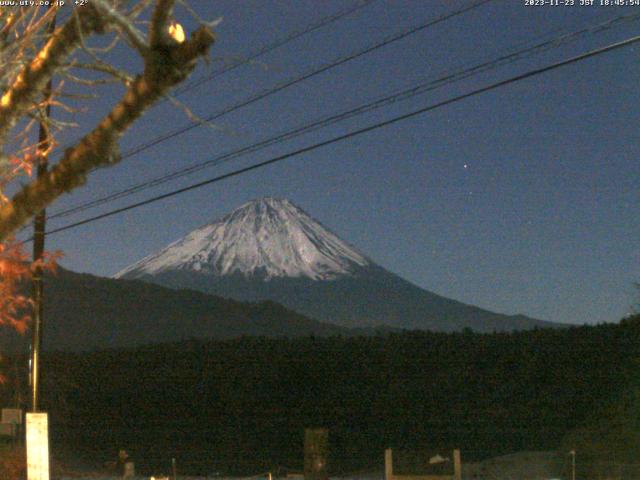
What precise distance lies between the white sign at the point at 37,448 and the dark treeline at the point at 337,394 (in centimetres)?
1705

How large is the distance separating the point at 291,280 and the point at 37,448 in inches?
7212

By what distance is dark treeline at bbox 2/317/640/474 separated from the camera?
29.0m

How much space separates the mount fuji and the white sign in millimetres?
152539

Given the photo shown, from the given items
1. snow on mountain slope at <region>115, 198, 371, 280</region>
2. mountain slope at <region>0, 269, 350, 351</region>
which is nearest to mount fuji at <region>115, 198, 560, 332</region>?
snow on mountain slope at <region>115, 198, 371, 280</region>

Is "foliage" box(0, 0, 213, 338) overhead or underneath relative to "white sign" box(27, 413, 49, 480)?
overhead

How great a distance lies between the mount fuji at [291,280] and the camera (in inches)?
6983

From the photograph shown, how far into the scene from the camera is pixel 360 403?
32.6 metres

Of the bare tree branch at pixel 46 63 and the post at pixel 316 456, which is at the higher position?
the bare tree branch at pixel 46 63

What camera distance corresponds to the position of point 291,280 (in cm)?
19650

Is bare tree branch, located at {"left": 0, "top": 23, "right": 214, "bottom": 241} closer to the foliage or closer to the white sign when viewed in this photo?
the foliage

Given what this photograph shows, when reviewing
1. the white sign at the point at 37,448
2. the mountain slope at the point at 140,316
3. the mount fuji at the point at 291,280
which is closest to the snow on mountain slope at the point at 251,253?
the mount fuji at the point at 291,280

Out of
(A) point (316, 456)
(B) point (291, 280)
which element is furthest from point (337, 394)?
(B) point (291, 280)

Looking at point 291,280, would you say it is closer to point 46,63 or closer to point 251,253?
point 251,253

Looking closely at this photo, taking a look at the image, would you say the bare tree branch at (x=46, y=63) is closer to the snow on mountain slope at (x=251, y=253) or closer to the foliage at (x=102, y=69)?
the foliage at (x=102, y=69)
